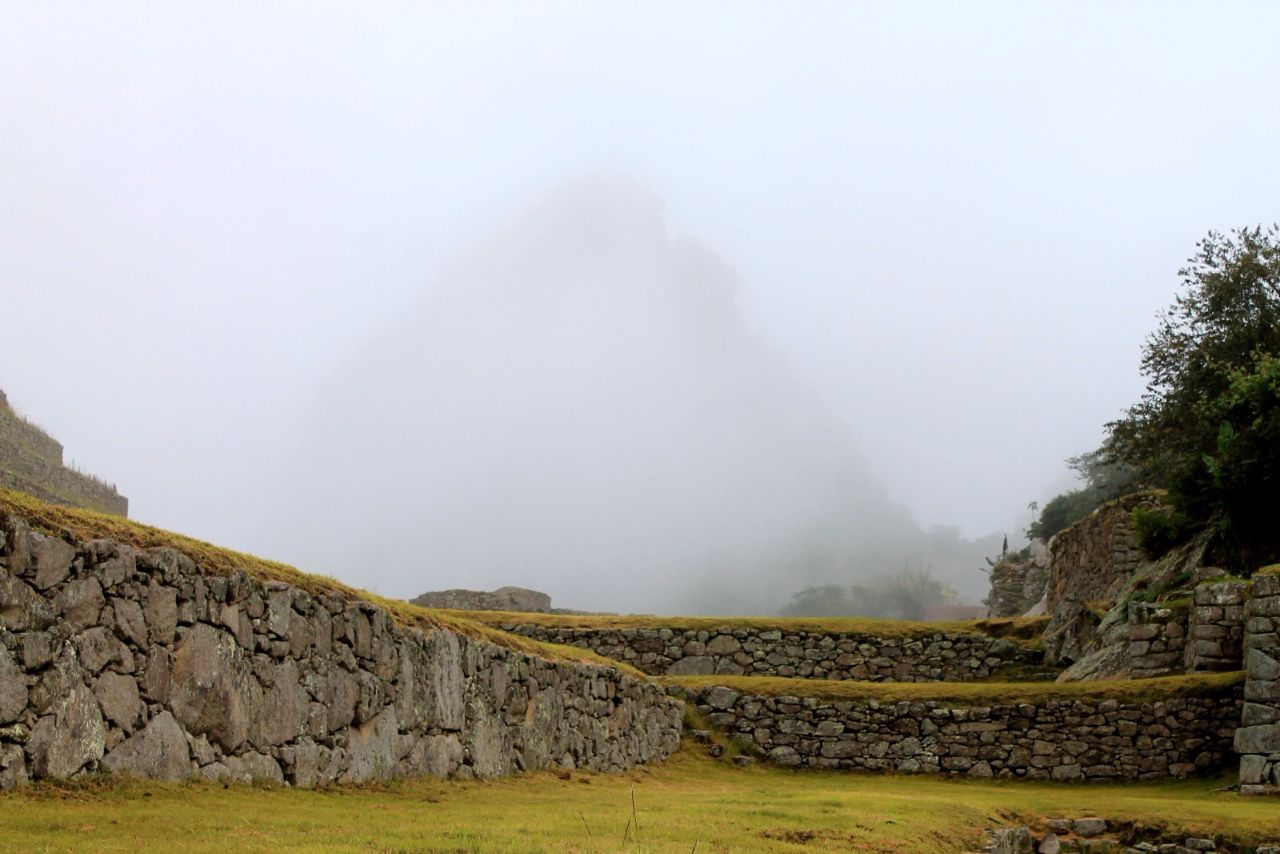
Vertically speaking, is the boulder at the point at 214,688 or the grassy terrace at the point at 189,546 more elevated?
the grassy terrace at the point at 189,546

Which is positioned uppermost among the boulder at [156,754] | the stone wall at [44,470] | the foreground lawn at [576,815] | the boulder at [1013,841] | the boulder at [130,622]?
the stone wall at [44,470]

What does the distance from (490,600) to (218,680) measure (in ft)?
100

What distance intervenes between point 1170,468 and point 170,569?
1216 inches

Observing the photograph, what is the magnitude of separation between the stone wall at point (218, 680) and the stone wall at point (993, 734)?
28.2ft

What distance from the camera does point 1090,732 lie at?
23.4 meters

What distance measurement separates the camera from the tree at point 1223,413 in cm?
2767

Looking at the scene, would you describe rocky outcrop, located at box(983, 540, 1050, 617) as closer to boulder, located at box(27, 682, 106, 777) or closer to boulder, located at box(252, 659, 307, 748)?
boulder, located at box(252, 659, 307, 748)

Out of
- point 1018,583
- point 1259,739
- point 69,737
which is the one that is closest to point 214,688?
point 69,737

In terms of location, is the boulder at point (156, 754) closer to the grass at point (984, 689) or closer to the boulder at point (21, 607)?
the boulder at point (21, 607)

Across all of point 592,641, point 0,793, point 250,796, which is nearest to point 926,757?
point 592,641

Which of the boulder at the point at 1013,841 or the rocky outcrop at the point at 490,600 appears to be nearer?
the boulder at the point at 1013,841

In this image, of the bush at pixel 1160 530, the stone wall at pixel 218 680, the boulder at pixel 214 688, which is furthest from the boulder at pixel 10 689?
the bush at pixel 1160 530

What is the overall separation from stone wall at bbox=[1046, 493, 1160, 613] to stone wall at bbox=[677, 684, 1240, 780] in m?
8.93

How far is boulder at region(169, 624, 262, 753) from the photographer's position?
36.9 ft
